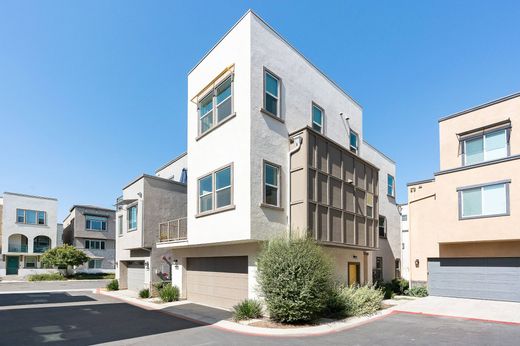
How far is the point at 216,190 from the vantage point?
14.6 metres

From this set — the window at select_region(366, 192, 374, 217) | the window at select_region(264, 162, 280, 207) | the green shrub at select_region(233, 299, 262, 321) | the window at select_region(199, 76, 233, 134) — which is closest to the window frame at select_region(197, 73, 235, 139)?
the window at select_region(199, 76, 233, 134)

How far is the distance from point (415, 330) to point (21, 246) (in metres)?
48.8

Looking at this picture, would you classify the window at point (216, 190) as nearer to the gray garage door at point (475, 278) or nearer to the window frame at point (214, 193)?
the window frame at point (214, 193)

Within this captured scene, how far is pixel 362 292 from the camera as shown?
1436 cm

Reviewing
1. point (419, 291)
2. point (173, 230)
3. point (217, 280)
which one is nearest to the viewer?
point (217, 280)

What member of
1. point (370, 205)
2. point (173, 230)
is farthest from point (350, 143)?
point (173, 230)

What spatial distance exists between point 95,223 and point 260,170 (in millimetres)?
41772

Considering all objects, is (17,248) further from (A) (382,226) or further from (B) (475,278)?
(B) (475,278)

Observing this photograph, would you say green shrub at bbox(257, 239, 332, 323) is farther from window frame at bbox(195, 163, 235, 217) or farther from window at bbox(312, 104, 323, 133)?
window at bbox(312, 104, 323, 133)

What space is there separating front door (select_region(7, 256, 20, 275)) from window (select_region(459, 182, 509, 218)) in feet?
162

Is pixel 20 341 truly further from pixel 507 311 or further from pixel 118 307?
pixel 507 311

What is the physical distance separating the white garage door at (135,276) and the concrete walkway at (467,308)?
15.3m

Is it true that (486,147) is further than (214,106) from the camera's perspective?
Yes

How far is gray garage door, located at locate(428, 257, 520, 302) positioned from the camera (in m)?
16.5
